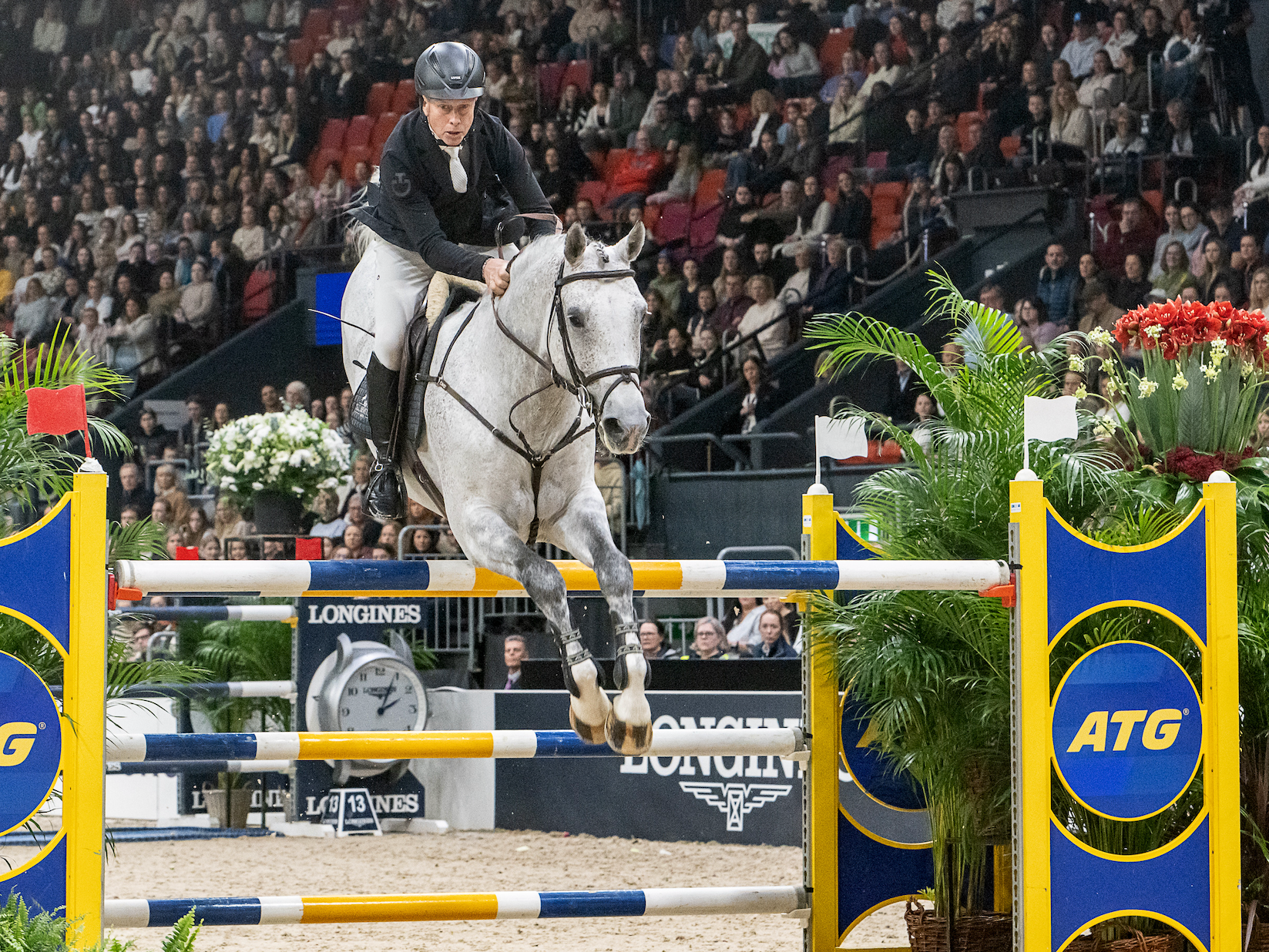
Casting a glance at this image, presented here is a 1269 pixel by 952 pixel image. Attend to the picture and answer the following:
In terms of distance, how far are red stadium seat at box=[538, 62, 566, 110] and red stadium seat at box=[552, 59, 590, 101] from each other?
0.03 metres

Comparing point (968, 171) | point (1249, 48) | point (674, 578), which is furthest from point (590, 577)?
point (1249, 48)

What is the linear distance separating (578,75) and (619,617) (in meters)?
11.4

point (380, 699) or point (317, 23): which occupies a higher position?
point (317, 23)

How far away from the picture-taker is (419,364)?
3865 mm

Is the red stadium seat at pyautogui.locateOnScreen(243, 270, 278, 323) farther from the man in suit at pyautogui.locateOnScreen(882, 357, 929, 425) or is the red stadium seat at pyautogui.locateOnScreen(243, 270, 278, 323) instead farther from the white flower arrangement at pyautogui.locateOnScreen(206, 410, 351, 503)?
the man in suit at pyautogui.locateOnScreen(882, 357, 929, 425)

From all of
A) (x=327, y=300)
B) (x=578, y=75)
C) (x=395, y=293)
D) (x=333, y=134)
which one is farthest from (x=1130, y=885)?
(x=333, y=134)

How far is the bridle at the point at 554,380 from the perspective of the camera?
10.5 ft

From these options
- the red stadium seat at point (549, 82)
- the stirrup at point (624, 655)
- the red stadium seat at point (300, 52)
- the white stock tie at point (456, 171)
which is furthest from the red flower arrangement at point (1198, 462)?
the red stadium seat at point (300, 52)

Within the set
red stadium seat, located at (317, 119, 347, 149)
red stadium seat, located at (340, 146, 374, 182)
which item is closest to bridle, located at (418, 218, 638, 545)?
red stadium seat, located at (340, 146, 374, 182)

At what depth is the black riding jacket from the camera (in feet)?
12.0

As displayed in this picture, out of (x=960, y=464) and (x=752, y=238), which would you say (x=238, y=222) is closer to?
(x=752, y=238)

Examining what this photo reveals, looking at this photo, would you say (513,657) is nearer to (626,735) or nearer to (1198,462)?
(1198,462)

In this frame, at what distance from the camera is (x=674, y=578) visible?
3.58 m

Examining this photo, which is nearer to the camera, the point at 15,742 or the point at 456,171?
the point at 15,742
